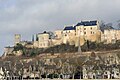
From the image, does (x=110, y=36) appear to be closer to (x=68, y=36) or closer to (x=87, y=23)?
(x=87, y=23)

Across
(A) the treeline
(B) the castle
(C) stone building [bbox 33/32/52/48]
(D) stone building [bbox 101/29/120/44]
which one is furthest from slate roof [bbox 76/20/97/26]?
(C) stone building [bbox 33/32/52/48]

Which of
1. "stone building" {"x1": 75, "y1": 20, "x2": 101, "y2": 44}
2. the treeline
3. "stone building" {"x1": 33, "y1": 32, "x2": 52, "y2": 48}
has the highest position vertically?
"stone building" {"x1": 75, "y1": 20, "x2": 101, "y2": 44}

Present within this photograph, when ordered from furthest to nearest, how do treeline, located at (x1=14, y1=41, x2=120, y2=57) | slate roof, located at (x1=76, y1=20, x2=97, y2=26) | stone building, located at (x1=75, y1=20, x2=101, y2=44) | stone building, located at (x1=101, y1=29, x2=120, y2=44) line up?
slate roof, located at (x1=76, y1=20, x2=97, y2=26) → stone building, located at (x1=75, y1=20, x2=101, y2=44) → stone building, located at (x1=101, y1=29, x2=120, y2=44) → treeline, located at (x1=14, y1=41, x2=120, y2=57)

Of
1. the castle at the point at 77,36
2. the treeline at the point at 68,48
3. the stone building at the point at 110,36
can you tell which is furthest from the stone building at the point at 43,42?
the stone building at the point at 110,36

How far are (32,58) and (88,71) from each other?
89.4ft

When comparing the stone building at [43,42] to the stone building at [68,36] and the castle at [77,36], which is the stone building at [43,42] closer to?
the castle at [77,36]

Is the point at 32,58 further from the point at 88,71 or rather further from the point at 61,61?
the point at 88,71

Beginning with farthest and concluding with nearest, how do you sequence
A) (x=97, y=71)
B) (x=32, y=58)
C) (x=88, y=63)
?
(x=32, y=58)
(x=88, y=63)
(x=97, y=71)

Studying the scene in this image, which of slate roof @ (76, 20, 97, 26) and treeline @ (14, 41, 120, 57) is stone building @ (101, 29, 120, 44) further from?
slate roof @ (76, 20, 97, 26)

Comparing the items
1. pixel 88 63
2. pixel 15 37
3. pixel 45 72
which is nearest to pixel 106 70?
pixel 88 63

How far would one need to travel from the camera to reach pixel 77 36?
103 m

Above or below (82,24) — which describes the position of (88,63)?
below

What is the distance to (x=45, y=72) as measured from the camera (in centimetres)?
7675

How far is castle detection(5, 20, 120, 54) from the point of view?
98188 mm
